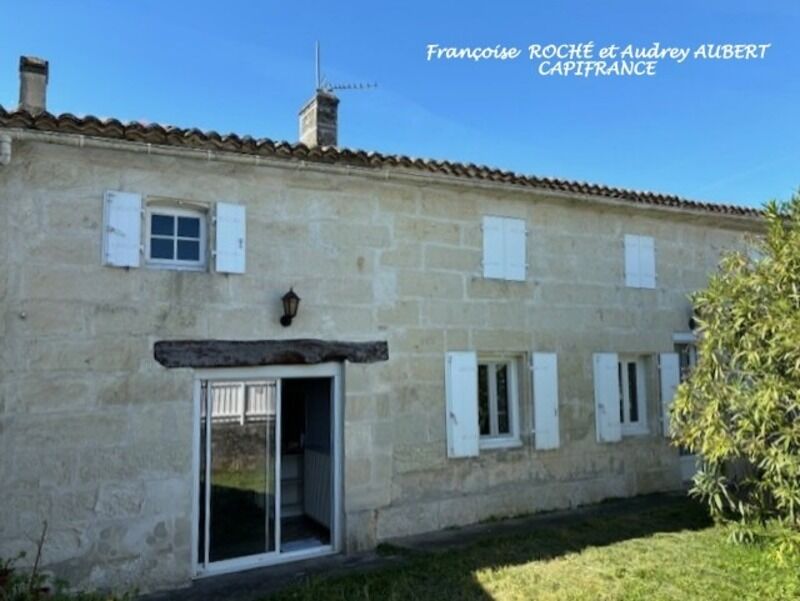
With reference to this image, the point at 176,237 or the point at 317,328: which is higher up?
the point at 176,237

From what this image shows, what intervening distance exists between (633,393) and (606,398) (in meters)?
1.18

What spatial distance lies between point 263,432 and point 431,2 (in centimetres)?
725

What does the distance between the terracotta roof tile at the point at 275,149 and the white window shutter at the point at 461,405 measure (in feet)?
9.05

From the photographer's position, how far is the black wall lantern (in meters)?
6.87

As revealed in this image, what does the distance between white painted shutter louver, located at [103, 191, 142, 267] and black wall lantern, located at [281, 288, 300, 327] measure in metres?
1.71

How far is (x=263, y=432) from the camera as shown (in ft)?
23.2

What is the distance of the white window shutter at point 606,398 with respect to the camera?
9406 mm

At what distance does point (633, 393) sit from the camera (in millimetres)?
10312

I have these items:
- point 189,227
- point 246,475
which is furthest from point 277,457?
point 189,227

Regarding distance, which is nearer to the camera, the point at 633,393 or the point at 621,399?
the point at 621,399

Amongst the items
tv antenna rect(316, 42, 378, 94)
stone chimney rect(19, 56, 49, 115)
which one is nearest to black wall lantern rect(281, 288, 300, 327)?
stone chimney rect(19, 56, 49, 115)

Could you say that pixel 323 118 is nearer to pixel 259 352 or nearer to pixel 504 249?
pixel 504 249

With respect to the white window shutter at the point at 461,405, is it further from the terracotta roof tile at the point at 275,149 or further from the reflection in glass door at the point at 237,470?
the terracotta roof tile at the point at 275,149

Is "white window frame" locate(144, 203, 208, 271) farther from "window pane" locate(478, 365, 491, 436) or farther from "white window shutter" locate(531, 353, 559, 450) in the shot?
"white window shutter" locate(531, 353, 559, 450)
